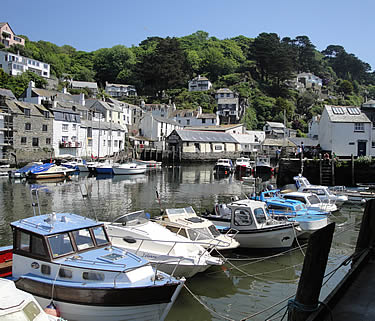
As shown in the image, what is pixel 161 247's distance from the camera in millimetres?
12977

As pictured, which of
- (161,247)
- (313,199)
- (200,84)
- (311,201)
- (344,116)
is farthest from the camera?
(200,84)

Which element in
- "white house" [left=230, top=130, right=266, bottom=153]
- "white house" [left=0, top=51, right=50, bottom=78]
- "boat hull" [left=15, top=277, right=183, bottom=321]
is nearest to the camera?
"boat hull" [left=15, top=277, right=183, bottom=321]

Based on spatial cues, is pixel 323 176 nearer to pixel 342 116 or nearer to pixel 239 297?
pixel 342 116

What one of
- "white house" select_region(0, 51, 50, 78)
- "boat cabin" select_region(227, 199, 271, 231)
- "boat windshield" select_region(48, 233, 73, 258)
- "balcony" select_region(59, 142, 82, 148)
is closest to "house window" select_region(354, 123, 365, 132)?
"boat cabin" select_region(227, 199, 271, 231)

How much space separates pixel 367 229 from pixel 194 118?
96.2 metres

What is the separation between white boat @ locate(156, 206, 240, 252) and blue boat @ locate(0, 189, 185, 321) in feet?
15.5

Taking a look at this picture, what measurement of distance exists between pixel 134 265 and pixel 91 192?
27.8 metres

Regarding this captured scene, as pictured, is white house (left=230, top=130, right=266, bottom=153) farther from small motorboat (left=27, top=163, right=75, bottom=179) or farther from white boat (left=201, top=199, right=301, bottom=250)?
white boat (left=201, top=199, right=301, bottom=250)

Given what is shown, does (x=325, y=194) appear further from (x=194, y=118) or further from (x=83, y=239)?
(x=194, y=118)

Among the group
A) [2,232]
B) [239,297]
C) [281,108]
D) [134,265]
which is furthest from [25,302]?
[281,108]

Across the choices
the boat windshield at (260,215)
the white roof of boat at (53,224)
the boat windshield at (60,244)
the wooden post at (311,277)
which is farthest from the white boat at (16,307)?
the boat windshield at (260,215)

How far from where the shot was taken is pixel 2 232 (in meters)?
19.9

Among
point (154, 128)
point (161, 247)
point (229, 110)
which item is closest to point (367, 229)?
point (161, 247)

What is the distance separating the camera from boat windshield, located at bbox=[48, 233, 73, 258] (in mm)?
10016
